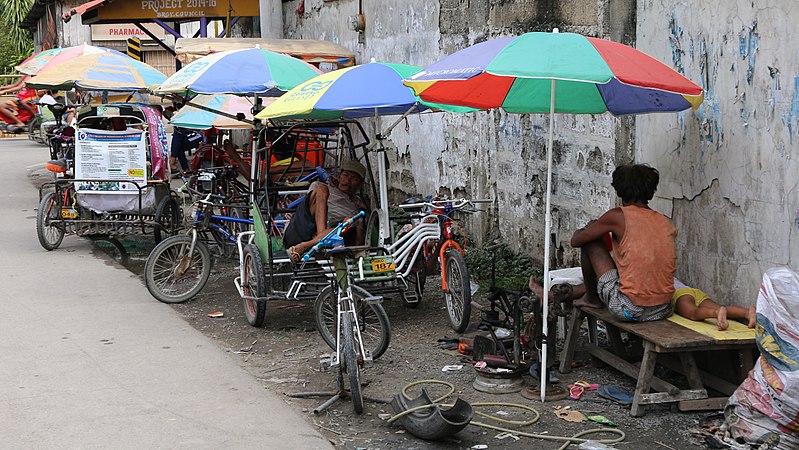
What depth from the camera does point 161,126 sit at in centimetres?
1202

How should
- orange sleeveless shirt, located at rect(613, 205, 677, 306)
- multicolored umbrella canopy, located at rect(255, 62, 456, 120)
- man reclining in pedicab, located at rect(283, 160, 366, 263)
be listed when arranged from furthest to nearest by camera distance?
man reclining in pedicab, located at rect(283, 160, 366, 263), multicolored umbrella canopy, located at rect(255, 62, 456, 120), orange sleeveless shirt, located at rect(613, 205, 677, 306)

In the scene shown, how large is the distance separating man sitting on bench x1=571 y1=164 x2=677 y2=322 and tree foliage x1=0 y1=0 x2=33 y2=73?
147 ft

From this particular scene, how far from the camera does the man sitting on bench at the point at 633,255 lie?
5.87 m

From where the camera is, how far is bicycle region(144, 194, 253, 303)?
868 centimetres

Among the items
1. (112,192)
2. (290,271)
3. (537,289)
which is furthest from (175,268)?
(537,289)

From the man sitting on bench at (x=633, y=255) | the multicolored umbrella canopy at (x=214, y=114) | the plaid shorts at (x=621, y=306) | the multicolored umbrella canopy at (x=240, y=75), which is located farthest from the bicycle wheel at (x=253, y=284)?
the multicolored umbrella canopy at (x=214, y=114)

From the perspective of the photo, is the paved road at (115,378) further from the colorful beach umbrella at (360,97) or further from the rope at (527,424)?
the colorful beach umbrella at (360,97)

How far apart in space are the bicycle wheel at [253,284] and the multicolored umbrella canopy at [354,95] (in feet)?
3.82

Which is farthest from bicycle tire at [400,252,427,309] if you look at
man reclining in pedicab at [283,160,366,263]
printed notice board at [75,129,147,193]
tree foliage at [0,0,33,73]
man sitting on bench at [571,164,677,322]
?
tree foliage at [0,0,33,73]

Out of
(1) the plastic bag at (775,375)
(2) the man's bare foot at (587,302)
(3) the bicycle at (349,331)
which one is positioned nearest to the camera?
(1) the plastic bag at (775,375)

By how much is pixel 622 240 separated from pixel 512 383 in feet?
3.85

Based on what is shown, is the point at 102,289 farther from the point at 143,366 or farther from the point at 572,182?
the point at 572,182

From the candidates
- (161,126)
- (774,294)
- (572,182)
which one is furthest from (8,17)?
(774,294)

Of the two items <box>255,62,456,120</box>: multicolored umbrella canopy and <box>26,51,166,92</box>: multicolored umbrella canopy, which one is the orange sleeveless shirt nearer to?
<box>255,62,456,120</box>: multicolored umbrella canopy
